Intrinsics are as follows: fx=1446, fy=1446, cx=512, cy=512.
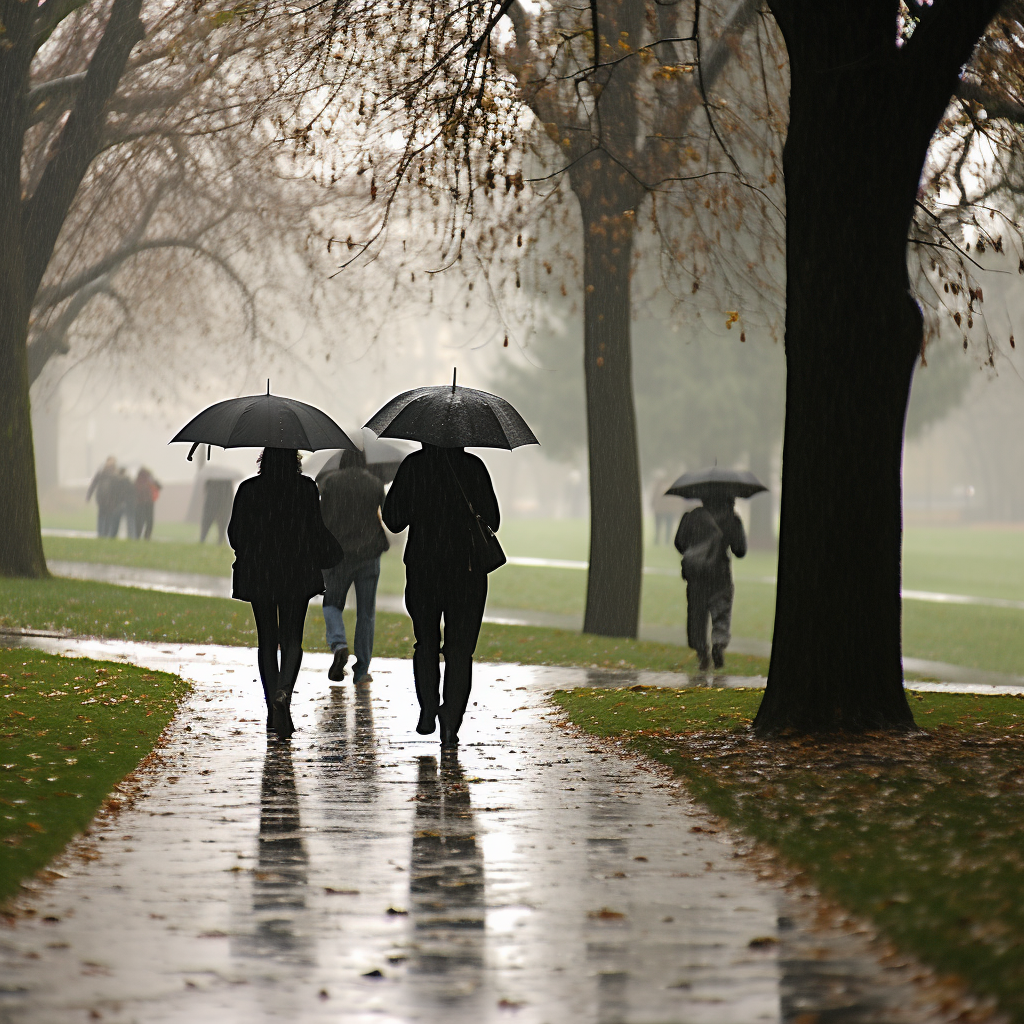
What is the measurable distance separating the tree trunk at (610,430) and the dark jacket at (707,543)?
2.84m

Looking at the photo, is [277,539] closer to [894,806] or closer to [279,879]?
[279,879]

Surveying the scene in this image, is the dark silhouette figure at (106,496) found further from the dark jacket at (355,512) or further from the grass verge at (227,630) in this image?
the dark jacket at (355,512)

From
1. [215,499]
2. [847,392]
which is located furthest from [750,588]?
[847,392]

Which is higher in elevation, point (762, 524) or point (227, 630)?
point (762, 524)

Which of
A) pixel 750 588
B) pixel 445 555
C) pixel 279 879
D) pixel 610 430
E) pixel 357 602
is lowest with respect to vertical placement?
pixel 279 879

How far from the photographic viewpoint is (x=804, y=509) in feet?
28.2

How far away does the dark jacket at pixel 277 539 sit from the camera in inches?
340

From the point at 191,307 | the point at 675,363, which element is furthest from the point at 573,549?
the point at 191,307

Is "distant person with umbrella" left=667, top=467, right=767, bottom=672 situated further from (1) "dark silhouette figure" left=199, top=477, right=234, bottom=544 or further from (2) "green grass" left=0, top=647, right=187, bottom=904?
(1) "dark silhouette figure" left=199, top=477, right=234, bottom=544

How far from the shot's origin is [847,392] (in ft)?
27.9

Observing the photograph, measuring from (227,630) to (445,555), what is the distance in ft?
26.2

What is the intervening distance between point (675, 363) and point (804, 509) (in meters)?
32.7

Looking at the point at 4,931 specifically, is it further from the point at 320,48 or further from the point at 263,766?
the point at 320,48

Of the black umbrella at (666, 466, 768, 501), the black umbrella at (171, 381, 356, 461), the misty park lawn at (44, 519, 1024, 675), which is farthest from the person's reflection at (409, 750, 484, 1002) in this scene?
the misty park lawn at (44, 519, 1024, 675)
